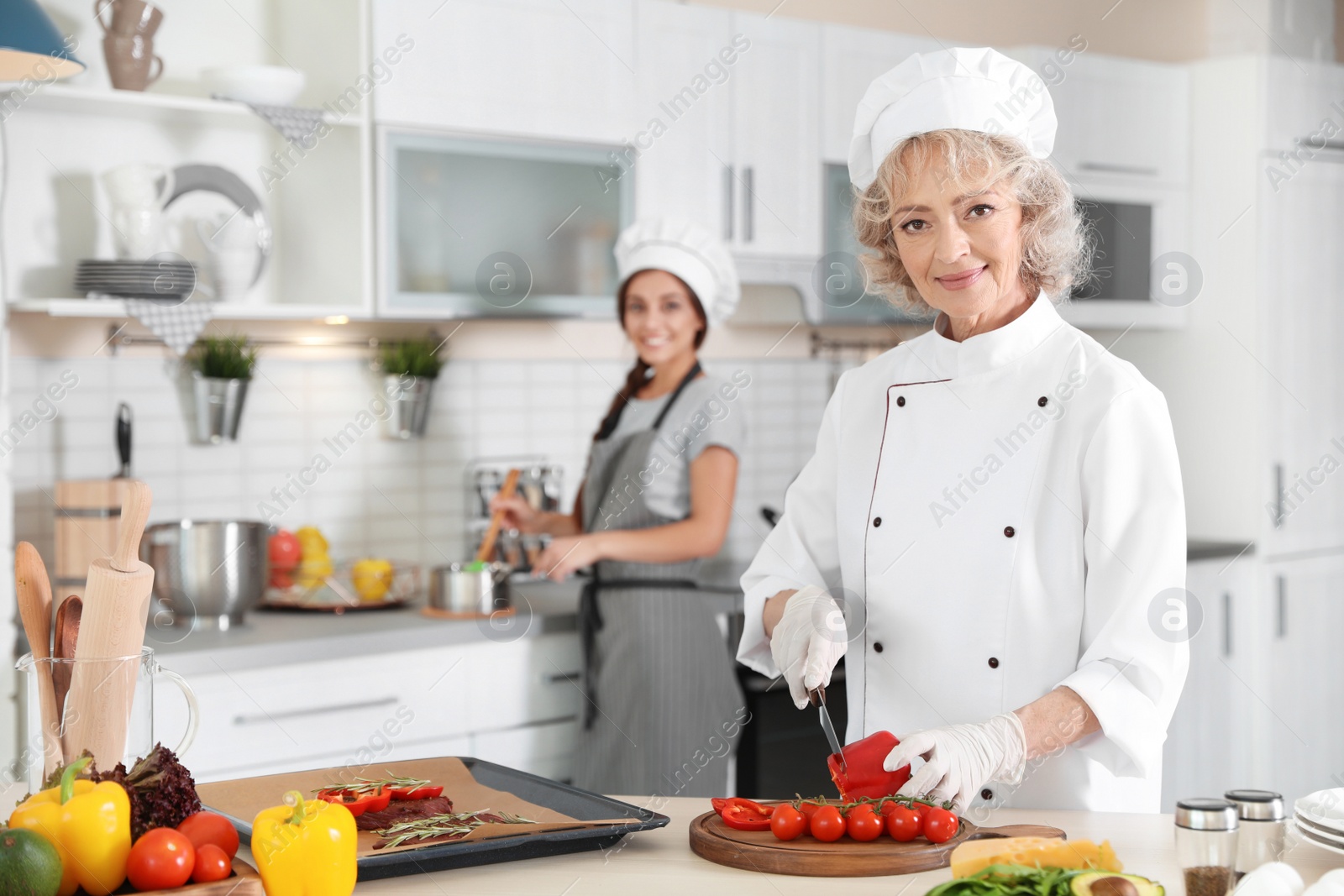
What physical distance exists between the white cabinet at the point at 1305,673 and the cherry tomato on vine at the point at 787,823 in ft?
8.70

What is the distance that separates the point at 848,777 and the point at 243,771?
143 cm

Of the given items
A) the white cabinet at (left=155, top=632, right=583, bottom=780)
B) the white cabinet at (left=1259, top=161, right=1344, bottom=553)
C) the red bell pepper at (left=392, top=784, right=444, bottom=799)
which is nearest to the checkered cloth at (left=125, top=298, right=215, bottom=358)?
the white cabinet at (left=155, top=632, right=583, bottom=780)

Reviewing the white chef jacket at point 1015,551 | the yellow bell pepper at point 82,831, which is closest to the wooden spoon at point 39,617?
the yellow bell pepper at point 82,831

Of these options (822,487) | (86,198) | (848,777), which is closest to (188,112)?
(86,198)

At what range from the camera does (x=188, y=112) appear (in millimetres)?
2613

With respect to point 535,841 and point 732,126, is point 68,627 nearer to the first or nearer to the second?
point 535,841

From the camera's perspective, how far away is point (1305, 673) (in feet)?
11.7

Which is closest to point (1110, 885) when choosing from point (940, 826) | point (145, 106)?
point (940, 826)

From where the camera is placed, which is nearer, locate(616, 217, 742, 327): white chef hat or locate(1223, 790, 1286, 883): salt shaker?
locate(1223, 790, 1286, 883): salt shaker

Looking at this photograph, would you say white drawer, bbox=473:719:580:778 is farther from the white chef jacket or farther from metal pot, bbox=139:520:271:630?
the white chef jacket

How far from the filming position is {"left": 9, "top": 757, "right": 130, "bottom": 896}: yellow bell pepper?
3.33 ft

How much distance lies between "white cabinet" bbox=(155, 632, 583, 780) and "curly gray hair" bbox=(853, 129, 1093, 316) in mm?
1216

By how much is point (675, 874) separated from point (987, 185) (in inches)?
31.7

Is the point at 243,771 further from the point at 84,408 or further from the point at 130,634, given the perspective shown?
the point at 130,634
